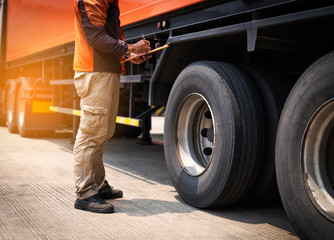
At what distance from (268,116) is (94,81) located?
1.35 meters

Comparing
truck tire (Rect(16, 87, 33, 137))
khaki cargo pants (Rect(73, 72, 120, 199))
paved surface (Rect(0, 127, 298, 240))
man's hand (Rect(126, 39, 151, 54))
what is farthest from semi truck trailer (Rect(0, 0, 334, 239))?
truck tire (Rect(16, 87, 33, 137))

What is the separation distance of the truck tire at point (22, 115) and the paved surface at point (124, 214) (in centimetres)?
347

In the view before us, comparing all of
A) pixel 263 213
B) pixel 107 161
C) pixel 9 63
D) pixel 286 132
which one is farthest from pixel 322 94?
pixel 9 63

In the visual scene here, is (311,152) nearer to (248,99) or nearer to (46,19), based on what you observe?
(248,99)

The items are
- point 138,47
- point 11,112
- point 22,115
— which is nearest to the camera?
point 138,47

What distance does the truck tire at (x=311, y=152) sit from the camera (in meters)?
2.39

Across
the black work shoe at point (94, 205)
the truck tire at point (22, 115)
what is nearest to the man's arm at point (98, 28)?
the black work shoe at point (94, 205)

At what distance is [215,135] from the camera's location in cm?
326

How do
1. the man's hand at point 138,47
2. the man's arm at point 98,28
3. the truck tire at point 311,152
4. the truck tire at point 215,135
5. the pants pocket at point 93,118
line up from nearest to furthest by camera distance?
1. the truck tire at point 311,152
2. the truck tire at point 215,135
3. the man's arm at point 98,28
4. the pants pocket at point 93,118
5. the man's hand at point 138,47

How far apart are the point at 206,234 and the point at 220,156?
1.95 feet

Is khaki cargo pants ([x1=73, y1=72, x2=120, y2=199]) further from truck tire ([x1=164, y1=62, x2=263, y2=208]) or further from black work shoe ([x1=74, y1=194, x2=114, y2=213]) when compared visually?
truck tire ([x1=164, y1=62, x2=263, y2=208])

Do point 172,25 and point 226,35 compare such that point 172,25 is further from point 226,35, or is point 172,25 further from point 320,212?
point 320,212

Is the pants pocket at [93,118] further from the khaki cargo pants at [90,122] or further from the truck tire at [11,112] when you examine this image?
the truck tire at [11,112]

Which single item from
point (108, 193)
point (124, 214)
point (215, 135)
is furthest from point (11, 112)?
point (215, 135)
